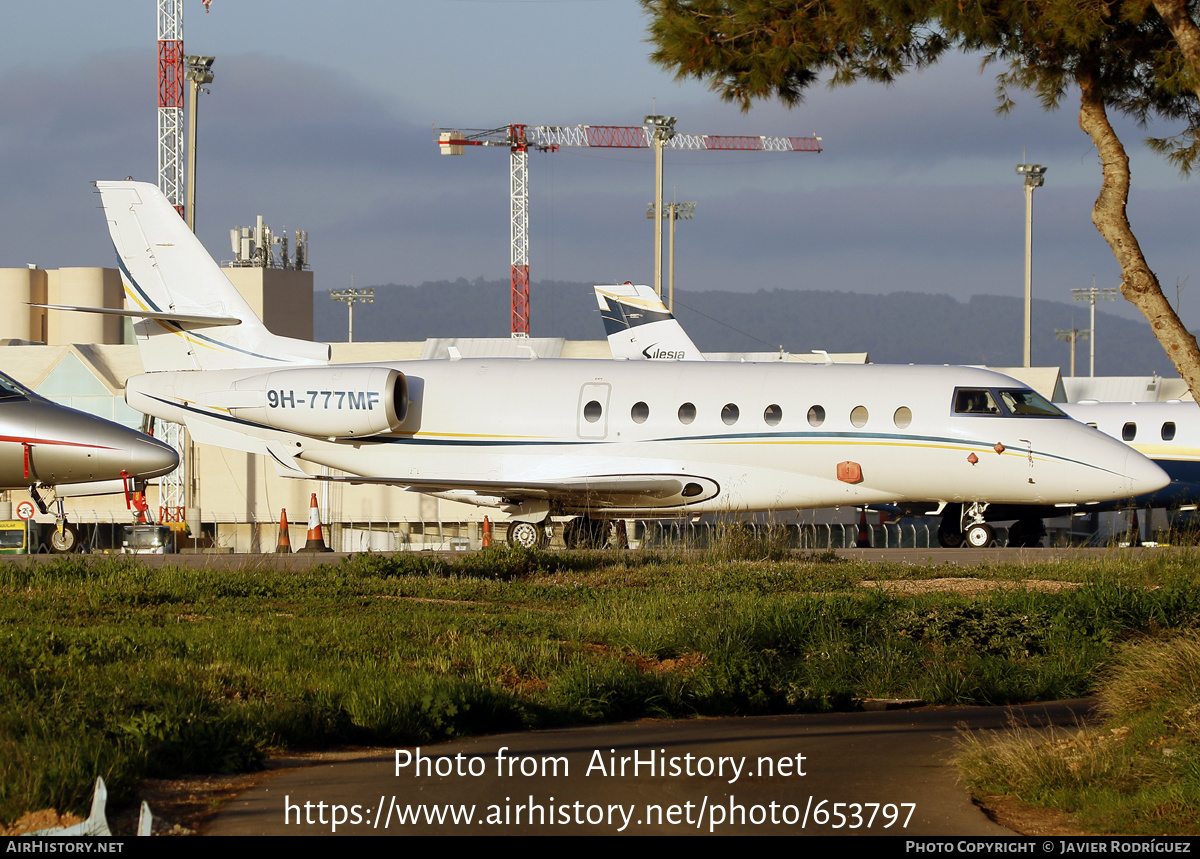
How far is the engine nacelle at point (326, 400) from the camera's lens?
2023 cm

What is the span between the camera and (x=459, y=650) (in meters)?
8.57

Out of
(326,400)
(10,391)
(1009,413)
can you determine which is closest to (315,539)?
(326,400)

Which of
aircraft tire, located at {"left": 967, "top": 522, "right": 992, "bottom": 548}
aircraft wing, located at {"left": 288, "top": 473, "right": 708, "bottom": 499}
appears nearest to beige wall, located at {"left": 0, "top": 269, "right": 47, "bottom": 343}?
aircraft wing, located at {"left": 288, "top": 473, "right": 708, "bottom": 499}

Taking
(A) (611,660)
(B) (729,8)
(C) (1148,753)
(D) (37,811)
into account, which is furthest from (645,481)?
(D) (37,811)

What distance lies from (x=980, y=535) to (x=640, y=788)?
1629 cm

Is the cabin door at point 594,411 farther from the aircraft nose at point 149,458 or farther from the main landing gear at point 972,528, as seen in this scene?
the aircraft nose at point 149,458

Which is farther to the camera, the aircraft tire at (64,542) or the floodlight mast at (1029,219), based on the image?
the floodlight mast at (1029,219)

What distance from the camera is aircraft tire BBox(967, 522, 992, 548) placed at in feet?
67.2

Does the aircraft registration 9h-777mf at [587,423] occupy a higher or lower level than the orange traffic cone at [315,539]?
higher

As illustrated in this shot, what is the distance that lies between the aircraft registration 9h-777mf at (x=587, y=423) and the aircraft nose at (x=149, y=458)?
258 cm

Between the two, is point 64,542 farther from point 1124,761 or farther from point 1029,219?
point 1029,219

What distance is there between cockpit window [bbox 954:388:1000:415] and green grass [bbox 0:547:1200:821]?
5813 millimetres

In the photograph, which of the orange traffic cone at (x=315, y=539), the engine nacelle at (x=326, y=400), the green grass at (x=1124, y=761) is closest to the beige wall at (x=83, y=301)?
the orange traffic cone at (x=315, y=539)

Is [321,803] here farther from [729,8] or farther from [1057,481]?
[1057,481]
